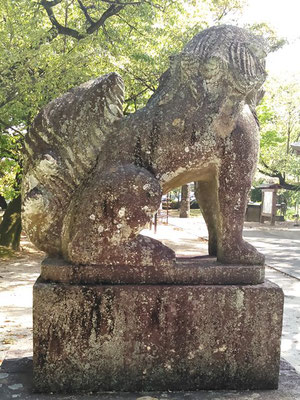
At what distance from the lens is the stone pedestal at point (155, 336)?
2.48 metres

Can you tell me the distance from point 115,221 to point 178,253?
2.74 m

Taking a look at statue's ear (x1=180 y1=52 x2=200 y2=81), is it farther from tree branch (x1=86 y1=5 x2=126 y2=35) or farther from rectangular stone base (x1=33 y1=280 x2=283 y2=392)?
tree branch (x1=86 y1=5 x2=126 y2=35)

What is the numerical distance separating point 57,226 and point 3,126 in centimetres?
653

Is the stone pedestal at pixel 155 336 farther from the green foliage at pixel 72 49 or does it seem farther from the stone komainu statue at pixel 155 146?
the green foliage at pixel 72 49

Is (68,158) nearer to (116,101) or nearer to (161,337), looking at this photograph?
(116,101)

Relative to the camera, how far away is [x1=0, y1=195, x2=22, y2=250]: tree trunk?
32.2ft

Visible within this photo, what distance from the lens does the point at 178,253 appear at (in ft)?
17.1

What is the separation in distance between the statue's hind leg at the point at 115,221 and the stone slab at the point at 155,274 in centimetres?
4

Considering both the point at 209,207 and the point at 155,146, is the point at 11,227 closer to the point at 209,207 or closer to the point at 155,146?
the point at 209,207

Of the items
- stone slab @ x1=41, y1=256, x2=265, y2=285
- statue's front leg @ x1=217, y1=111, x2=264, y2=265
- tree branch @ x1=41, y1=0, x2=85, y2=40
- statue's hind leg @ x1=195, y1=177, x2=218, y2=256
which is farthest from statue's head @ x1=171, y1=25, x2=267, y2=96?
tree branch @ x1=41, y1=0, x2=85, y2=40

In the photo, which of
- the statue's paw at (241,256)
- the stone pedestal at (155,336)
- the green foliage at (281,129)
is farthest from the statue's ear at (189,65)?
the green foliage at (281,129)

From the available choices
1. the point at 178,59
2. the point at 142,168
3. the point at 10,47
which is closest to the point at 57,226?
the point at 142,168

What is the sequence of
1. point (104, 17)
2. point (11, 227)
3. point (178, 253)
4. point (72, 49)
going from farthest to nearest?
point (11, 227), point (104, 17), point (72, 49), point (178, 253)

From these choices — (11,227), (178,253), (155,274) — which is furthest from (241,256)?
(11,227)
